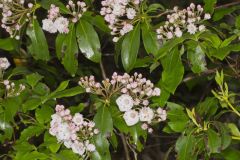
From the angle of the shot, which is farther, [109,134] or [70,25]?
[70,25]

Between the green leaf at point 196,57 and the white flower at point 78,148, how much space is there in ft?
1.65

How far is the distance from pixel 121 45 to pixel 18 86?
465 mm

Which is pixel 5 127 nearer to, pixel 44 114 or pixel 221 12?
pixel 44 114

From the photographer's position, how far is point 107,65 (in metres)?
3.51

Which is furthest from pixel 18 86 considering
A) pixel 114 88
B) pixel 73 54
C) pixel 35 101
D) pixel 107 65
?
pixel 107 65

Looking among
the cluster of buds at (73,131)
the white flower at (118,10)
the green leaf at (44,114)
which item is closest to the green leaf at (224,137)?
the cluster of buds at (73,131)

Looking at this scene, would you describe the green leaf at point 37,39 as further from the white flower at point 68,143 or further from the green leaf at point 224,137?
the green leaf at point 224,137

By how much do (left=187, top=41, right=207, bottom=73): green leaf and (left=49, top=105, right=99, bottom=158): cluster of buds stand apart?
43cm

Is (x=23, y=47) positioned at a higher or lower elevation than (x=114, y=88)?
lower

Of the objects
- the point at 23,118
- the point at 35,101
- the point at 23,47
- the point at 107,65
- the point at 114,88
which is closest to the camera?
the point at 114,88

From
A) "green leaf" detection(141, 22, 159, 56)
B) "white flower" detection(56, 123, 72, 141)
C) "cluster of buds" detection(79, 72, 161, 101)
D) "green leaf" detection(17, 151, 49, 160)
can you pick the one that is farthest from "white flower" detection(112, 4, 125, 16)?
"green leaf" detection(17, 151, 49, 160)

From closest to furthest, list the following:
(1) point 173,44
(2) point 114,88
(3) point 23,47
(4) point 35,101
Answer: (1) point 173,44
(2) point 114,88
(4) point 35,101
(3) point 23,47

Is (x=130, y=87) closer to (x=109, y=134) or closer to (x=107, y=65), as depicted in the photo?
(x=109, y=134)

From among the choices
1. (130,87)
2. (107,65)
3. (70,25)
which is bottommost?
(107,65)
